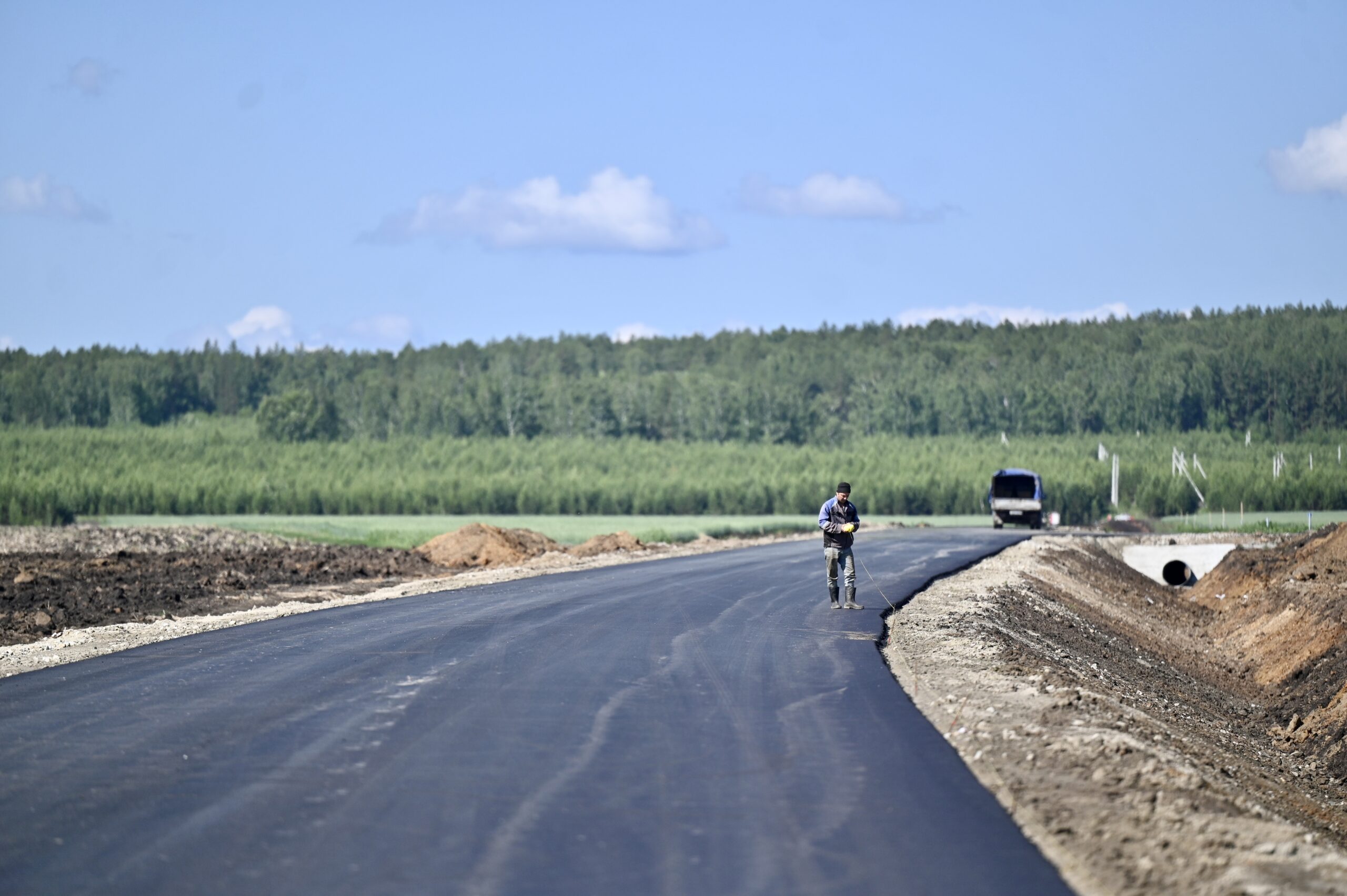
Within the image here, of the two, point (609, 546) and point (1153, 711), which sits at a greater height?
point (609, 546)

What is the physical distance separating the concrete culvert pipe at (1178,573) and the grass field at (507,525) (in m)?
20.2

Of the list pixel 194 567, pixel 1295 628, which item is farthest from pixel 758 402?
pixel 1295 628

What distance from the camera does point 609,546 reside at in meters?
45.2

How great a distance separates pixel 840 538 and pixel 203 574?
17.8 meters

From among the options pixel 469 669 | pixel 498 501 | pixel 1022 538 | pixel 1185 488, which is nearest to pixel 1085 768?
pixel 469 669

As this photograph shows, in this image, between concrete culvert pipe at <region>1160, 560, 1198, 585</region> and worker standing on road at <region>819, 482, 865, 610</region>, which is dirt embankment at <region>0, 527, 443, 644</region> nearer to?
worker standing on road at <region>819, 482, 865, 610</region>

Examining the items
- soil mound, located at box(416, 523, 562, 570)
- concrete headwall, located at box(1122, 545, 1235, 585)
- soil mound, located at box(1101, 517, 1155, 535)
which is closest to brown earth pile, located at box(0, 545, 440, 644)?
soil mound, located at box(416, 523, 562, 570)

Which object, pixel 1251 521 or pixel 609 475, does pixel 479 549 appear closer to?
pixel 1251 521

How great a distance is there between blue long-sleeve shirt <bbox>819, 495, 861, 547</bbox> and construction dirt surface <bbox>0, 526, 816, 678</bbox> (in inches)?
336

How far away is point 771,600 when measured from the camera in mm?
23016

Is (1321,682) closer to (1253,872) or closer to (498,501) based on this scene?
(1253,872)

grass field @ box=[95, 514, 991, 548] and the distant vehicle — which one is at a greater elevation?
the distant vehicle

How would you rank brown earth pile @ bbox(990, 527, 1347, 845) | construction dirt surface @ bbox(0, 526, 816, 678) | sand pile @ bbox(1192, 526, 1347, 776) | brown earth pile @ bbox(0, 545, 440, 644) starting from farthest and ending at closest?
brown earth pile @ bbox(0, 545, 440, 644) → construction dirt surface @ bbox(0, 526, 816, 678) → sand pile @ bbox(1192, 526, 1347, 776) → brown earth pile @ bbox(990, 527, 1347, 845)

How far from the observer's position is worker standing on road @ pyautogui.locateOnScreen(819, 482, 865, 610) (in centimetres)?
2033
